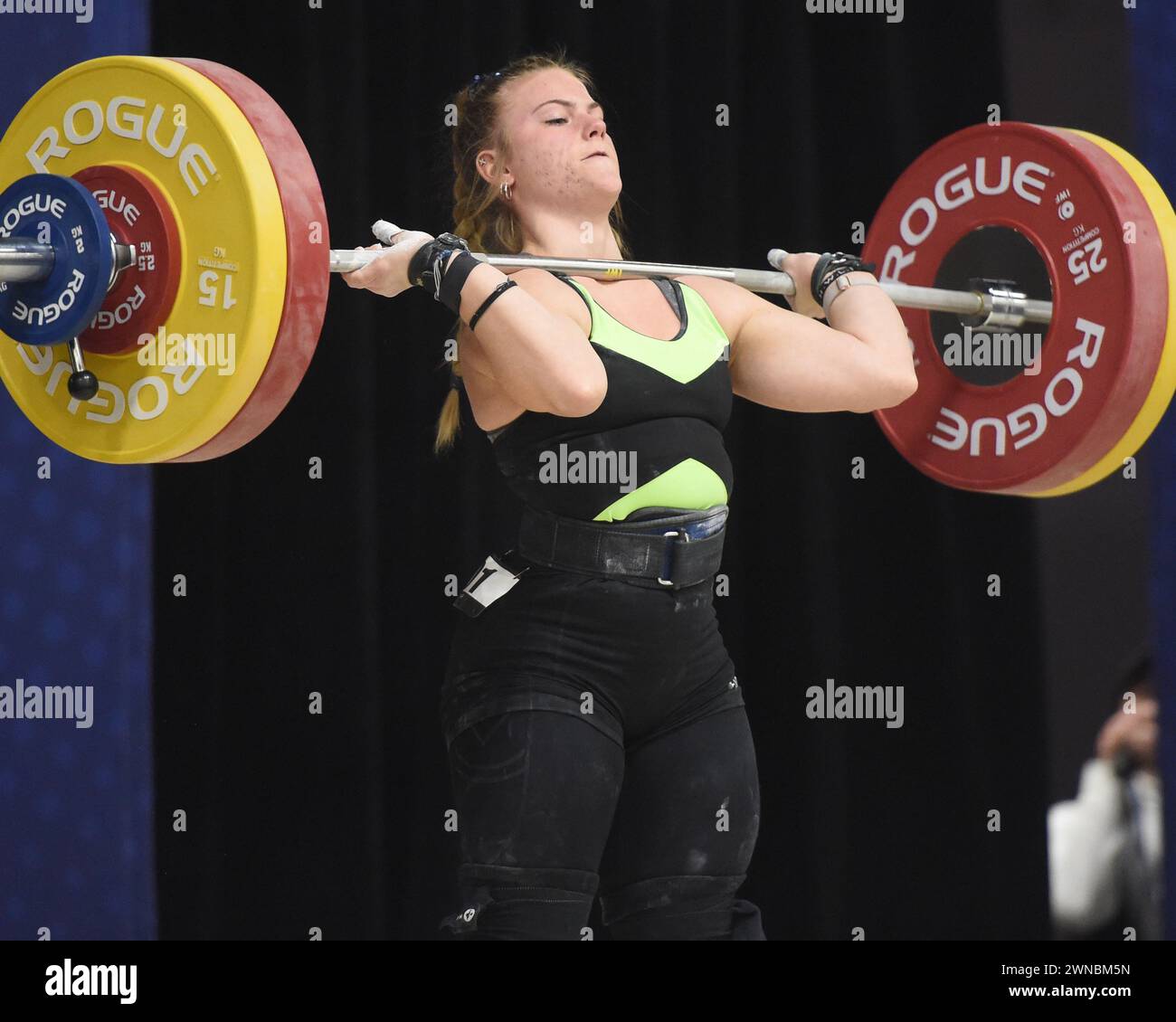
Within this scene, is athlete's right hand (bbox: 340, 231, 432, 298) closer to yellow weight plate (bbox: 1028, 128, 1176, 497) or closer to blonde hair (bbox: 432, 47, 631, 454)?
blonde hair (bbox: 432, 47, 631, 454)

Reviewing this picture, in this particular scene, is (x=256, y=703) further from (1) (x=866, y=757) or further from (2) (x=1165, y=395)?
(2) (x=1165, y=395)

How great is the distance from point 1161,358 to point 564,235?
946 mm

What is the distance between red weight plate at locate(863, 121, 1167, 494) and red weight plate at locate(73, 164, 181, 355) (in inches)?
49.7

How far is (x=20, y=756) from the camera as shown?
290 cm

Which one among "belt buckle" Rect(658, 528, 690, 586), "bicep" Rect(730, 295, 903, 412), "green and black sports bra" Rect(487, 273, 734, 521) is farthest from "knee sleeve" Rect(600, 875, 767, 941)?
"bicep" Rect(730, 295, 903, 412)

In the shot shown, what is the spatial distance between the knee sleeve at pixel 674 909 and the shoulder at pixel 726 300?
0.79 m

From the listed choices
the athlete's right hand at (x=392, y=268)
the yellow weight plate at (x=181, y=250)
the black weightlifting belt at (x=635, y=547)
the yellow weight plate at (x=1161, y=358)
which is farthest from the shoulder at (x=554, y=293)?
the yellow weight plate at (x=1161, y=358)

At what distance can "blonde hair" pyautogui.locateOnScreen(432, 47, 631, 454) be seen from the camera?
2510 mm

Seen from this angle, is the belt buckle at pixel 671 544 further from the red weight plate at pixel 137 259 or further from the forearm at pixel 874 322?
the red weight plate at pixel 137 259

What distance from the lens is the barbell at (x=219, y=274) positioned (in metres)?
2.11

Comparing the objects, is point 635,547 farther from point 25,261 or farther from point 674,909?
point 25,261

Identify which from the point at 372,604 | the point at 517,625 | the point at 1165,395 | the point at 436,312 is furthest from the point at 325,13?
the point at 1165,395

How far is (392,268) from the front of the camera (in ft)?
7.41
